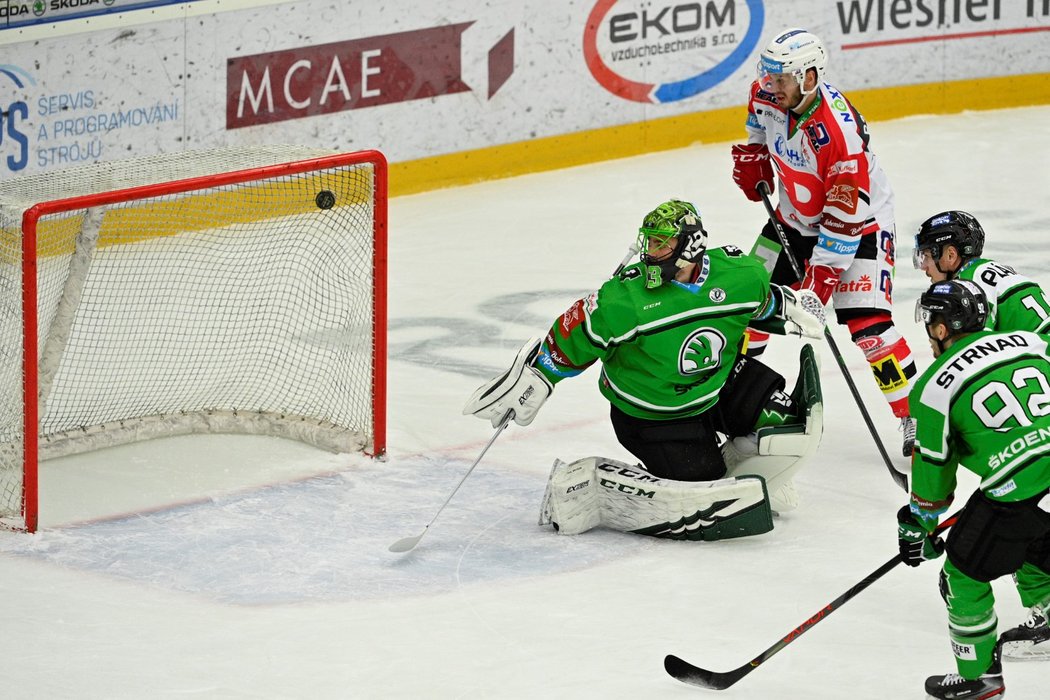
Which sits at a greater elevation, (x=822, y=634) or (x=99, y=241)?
(x=99, y=241)

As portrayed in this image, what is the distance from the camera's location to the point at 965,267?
15.3ft

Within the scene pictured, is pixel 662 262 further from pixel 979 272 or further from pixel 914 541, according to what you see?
pixel 914 541

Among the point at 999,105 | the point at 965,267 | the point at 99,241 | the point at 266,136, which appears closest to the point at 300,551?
the point at 99,241

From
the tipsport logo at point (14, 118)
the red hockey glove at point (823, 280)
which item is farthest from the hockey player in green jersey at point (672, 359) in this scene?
the tipsport logo at point (14, 118)

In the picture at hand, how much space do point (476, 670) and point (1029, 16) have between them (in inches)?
295

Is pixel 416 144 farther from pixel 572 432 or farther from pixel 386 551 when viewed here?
pixel 386 551

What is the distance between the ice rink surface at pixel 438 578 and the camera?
399cm

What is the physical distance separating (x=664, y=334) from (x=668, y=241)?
0.24 m

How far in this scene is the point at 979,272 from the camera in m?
4.60

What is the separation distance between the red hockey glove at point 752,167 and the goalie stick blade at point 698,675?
2194 mm

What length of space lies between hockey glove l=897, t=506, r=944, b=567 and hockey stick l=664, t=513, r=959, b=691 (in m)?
0.08

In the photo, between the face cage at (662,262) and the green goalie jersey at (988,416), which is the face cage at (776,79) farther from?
the green goalie jersey at (988,416)

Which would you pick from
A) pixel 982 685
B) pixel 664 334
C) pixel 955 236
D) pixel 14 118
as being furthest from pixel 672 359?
pixel 14 118

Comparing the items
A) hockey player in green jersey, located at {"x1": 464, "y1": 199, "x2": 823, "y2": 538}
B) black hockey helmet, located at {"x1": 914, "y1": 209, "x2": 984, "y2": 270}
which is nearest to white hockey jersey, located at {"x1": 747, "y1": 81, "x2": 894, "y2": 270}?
hockey player in green jersey, located at {"x1": 464, "y1": 199, "x2": 823, "y2": 538}
